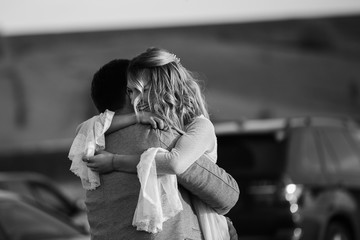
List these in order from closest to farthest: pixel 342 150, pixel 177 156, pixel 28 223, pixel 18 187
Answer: pixel 177 156 < pixel 28 223 < pixel 342 150 < pixel 18 187

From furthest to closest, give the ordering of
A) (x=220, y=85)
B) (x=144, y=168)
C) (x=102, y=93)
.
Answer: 1. (x=220, y=85)
2. (x=102, y=93)
3. (x=144, y=168)

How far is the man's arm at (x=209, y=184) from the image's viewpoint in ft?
13.4

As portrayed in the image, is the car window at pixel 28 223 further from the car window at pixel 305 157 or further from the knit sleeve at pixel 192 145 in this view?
the knit sleeve at pixel 192 145

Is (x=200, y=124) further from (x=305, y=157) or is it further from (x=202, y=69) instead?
(x=202, y=69)

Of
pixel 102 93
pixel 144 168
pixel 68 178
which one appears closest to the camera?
pixel 144 168

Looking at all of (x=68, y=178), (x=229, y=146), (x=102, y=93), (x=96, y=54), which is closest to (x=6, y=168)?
(x=68, y=178)

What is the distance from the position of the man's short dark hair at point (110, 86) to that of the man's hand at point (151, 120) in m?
0.17

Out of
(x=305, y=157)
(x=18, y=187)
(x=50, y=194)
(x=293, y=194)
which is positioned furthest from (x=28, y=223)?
(x=50, y=194)

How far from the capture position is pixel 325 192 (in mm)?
9461

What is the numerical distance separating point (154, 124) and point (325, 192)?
5.58 metres

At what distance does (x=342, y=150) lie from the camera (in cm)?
1034

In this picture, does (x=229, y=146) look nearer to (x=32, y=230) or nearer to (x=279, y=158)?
(x=279, y=158)

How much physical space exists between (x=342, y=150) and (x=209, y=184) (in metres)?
6.37

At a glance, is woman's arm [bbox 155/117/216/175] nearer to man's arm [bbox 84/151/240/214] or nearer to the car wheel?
man's arm [bbox 84/151/240/214]
